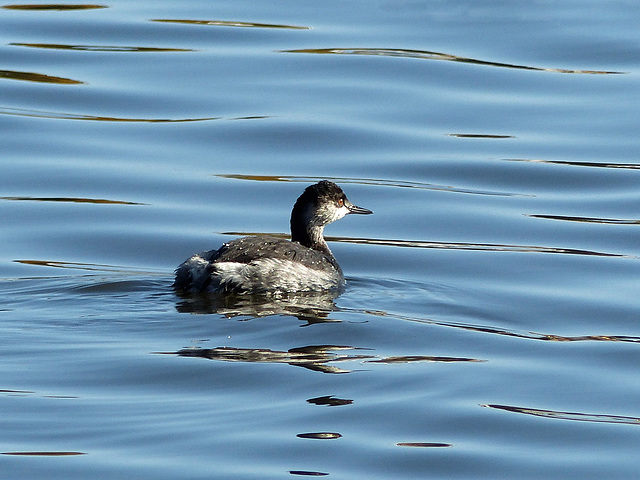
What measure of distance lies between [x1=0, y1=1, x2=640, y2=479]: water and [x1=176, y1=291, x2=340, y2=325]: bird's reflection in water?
40mm

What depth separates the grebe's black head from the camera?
439 inches

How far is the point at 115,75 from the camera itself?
17031 millimetres

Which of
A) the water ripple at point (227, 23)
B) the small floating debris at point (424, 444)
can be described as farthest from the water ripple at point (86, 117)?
the small floating debris at point (424, 444)

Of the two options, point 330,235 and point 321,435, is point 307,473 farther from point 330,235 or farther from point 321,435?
point 330,235

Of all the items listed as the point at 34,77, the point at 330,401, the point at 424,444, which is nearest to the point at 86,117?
the point at 34,77

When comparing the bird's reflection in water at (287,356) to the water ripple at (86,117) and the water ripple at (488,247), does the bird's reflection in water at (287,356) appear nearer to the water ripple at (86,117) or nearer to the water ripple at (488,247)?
the water ripple at (488,247)

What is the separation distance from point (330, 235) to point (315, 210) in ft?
4.93

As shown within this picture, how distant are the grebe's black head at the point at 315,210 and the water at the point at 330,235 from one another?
1.50ft

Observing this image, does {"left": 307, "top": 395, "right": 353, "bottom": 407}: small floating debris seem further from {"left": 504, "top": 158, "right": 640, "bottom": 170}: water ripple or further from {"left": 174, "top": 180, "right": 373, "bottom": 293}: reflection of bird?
{"left": 504, "top": 158, "right": 640, "bottom": 170}: water ripple

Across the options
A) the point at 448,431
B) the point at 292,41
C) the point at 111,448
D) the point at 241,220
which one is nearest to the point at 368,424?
the point at 448,431

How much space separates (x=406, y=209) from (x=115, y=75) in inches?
221

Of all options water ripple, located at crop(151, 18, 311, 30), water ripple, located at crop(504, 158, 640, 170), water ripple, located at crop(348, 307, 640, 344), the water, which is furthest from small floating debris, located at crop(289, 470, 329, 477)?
water ripple, located at crop(151, 18, 311, 30)

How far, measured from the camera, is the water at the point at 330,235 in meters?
7.10

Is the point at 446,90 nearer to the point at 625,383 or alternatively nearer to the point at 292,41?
the point at 292,41
